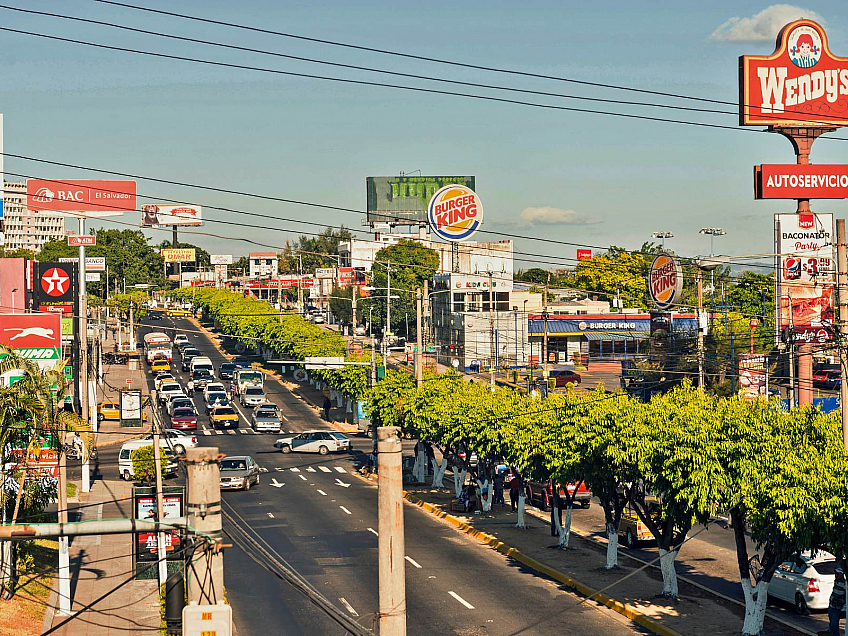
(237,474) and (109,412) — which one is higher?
(109,412)

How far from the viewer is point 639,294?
503 feet

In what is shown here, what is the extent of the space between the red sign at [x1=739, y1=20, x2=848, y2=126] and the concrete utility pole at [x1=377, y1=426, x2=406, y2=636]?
166ft

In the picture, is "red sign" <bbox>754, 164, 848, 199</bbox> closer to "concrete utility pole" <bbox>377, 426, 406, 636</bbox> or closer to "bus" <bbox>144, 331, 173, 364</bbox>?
"concrete utility pole" <bbox>377, 426, 406, 636</bbox>

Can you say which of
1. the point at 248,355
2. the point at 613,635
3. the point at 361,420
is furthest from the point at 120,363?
the point at 613,635

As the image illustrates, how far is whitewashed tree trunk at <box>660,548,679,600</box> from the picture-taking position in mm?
29562

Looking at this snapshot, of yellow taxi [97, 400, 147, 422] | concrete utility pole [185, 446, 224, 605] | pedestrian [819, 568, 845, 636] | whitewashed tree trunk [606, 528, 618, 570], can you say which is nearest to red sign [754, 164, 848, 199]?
whitewashed tree trunk [606, 528, 618, 570]

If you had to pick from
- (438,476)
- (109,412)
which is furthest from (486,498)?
(109,412)

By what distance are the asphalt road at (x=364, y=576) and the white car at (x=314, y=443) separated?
35.3 feet

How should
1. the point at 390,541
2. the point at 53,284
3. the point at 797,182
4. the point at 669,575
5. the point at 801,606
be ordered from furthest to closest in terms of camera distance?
1. the point at 53,284
2. the point at 797,182
3. the point at 669,575
4. the point at 801,606
5. the point at 390,541

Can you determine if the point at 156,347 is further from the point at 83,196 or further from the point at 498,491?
the point at 498,491

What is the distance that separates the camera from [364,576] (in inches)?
1299

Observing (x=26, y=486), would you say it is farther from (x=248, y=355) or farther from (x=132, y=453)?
(x=248, y=355)

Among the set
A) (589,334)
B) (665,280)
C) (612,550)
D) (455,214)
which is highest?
(455,214)

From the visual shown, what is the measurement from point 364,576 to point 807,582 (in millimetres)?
12865
